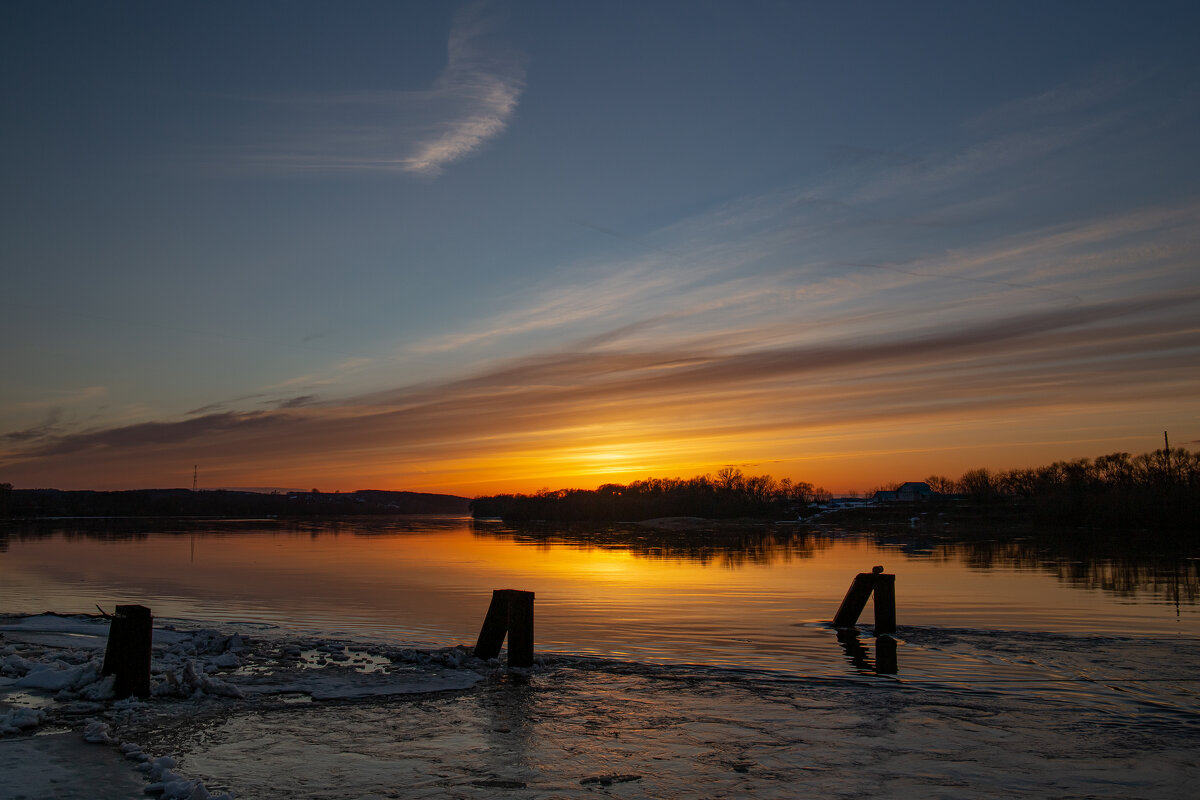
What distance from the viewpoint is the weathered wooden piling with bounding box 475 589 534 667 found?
15680 mm

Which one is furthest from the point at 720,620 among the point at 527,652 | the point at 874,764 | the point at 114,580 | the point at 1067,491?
the point at 1067,491

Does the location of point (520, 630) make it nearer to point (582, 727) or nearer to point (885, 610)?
point (582, 727)

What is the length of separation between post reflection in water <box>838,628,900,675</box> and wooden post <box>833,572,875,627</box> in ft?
1.27

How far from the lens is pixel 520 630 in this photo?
15.8 metres

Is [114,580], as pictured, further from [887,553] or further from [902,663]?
[887,553]

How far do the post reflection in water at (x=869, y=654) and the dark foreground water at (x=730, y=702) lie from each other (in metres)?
0.10

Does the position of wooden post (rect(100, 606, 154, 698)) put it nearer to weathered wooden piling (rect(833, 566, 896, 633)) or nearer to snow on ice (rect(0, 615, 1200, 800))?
snow on ice (rect(0, 615, 1200, 800))

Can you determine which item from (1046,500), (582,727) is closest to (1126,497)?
(1046,500)

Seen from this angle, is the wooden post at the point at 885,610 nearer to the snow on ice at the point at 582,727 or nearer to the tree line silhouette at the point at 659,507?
the snow on ice at the point at 582,727

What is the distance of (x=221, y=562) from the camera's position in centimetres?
4922

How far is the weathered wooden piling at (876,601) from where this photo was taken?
19.7 m

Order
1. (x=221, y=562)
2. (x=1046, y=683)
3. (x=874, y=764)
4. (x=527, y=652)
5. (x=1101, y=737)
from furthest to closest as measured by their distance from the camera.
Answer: (x=221, y=562) < (x=527, y=652) < (x=1046, y=683) < (x=1101, y=737) < (x=874, y=764)

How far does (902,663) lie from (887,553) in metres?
42.9

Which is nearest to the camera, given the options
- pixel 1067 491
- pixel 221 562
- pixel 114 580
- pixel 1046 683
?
pixel 1046 683
